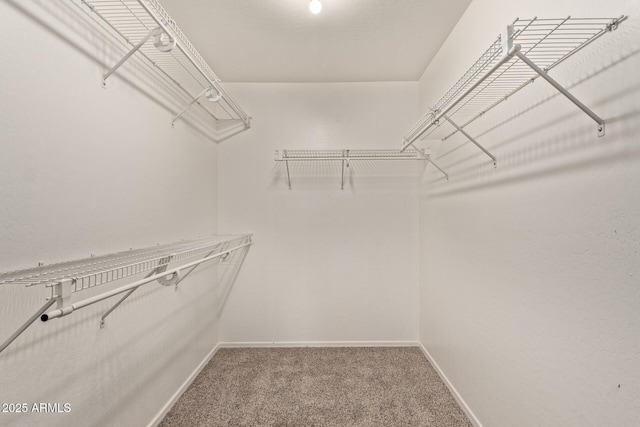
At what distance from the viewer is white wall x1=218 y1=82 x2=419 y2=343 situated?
2.48 m

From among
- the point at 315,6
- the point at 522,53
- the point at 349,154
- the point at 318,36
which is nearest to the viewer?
the point at 522,53

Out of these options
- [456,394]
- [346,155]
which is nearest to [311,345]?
[456,394]

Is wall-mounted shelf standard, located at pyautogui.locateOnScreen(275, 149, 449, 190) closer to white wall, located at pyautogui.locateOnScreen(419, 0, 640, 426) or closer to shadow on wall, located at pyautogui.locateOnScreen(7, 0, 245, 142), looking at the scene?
white wall, located at pyautogui.locateOnScreen(419, 0, 640, 426)

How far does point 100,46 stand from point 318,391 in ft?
7.57

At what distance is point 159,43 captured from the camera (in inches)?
44.1

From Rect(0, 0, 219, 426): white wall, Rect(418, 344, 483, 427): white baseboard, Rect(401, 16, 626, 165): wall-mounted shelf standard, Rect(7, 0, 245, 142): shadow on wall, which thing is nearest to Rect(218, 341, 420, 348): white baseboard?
Rect(418, 344, 483, 427): white baseboard

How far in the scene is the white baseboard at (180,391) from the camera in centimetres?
157

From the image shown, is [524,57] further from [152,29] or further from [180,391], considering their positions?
[180,391]

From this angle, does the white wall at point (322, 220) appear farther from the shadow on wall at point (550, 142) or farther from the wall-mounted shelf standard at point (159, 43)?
the shadow on wall at point (550, 142)

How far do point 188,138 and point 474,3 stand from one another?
6.72 ft

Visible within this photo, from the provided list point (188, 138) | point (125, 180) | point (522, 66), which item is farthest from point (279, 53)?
point (522, 66)

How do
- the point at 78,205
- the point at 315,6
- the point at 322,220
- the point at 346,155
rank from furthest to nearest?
the point at 322,220 < the point at 346,155 < the point at 315,6 < the point at 78,205

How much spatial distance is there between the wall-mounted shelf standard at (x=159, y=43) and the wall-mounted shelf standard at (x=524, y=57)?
122 centimetres

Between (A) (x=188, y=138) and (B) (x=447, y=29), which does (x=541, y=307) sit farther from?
(A) (x=188, y=138)
